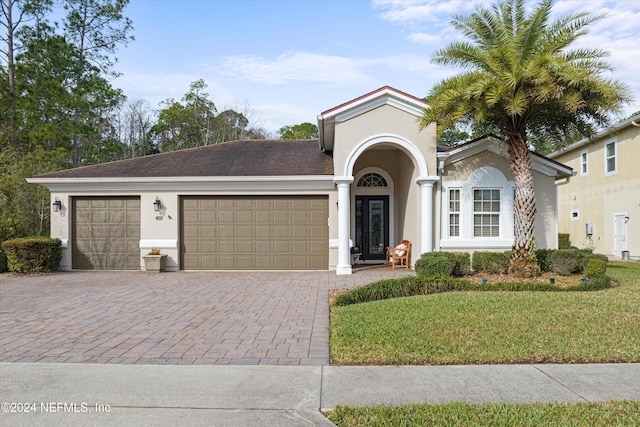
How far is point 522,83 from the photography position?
34.4ft

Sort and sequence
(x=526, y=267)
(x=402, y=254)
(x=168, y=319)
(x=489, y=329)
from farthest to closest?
(x=402, y=254), (x=526, y=267), (x=168, y=319), (x=489, y=329)

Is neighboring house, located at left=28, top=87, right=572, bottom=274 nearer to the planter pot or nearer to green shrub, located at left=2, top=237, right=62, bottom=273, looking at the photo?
the planter pot

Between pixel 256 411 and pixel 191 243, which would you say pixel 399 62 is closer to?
pixel 191 243

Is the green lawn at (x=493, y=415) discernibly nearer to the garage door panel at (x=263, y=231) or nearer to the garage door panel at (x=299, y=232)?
the garage door panel at (x=299, y=232)

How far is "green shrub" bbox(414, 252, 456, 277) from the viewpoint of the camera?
1044 cm

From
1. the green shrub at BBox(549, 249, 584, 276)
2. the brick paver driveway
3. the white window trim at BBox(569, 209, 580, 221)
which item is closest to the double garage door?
the brick paver driveway

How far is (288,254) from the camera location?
13695 millimetres

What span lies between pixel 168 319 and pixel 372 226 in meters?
9.59

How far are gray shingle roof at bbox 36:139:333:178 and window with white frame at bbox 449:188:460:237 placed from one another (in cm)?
Answer: 390

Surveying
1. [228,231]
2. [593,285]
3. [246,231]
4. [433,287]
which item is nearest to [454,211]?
[593,285]

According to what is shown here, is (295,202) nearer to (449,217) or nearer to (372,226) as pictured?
(372,226)

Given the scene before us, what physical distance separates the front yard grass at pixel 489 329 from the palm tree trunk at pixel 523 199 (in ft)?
8.87

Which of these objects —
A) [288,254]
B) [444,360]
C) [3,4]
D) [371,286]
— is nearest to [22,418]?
[444,360]

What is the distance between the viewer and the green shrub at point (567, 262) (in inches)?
447
